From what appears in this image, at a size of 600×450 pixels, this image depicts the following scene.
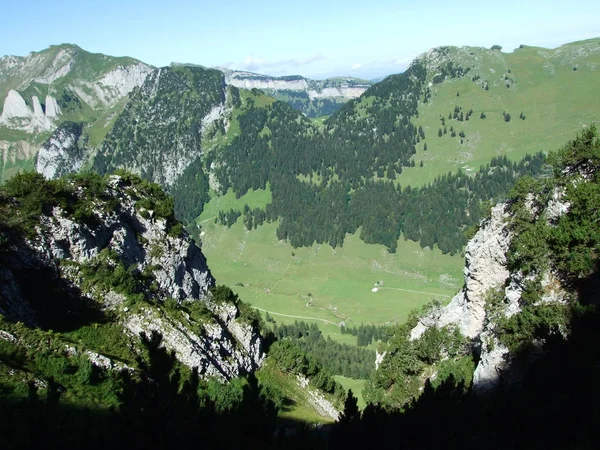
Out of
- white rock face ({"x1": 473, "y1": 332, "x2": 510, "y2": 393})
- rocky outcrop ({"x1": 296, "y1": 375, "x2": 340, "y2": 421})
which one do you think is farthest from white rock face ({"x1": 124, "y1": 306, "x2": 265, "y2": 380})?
white rock face ({"x1": 473, "y1": 332, "x2": 510, "y2": 393})

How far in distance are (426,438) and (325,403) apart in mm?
45482

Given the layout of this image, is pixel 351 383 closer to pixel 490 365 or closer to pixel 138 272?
pixel 138 272

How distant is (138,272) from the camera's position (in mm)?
58625

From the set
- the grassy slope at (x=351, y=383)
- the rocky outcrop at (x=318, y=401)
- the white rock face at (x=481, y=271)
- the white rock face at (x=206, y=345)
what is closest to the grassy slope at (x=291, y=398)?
the rocky outcrop at (x=318, y=401)

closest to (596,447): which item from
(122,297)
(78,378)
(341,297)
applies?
(78,378)

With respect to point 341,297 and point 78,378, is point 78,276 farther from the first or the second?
point 341,297

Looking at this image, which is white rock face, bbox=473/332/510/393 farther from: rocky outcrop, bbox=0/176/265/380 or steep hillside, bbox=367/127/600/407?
rocky outcrop, bbox=0/176/265/380

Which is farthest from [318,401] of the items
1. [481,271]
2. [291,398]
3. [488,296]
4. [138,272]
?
[138,272]

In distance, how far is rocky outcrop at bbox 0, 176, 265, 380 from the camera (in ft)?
144

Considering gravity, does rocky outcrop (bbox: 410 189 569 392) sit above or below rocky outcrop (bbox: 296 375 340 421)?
above

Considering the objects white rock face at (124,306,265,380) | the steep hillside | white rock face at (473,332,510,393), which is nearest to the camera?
the steep hillside

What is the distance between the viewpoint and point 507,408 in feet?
81.8

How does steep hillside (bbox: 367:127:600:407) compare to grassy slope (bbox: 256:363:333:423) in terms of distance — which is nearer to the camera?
steep hillside (bbox: 367:127:600:407)

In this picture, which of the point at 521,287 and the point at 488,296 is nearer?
the point at 521,287
